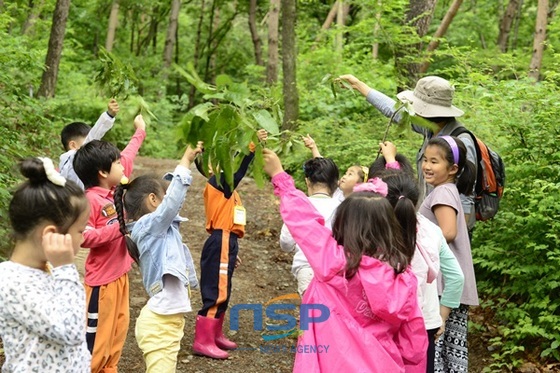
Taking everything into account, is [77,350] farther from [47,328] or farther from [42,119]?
[42,119]

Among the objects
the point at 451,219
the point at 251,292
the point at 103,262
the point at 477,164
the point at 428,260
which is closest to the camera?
the point at 428,260

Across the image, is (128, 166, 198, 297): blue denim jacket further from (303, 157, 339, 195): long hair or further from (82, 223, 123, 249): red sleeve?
(303, 157, 339, 195): long hair

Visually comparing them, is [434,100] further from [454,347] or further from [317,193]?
[454,347]

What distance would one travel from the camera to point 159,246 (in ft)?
13.7

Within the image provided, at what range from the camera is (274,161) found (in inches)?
125

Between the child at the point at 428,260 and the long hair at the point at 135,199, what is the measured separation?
4.59 feet

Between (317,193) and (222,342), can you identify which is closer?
(317,193)

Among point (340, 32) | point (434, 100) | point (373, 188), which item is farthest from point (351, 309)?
point (340, 32)

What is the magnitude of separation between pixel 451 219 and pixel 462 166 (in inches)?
15.4

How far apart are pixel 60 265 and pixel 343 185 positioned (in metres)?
2.90

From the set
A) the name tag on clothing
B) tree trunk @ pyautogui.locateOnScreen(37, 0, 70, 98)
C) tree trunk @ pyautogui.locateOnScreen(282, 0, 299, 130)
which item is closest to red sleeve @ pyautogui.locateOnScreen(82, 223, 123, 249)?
the name tag on clothing

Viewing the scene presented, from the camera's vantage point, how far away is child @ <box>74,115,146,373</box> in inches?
171

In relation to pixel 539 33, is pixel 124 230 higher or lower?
lower

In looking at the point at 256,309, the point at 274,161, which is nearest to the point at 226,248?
the point at 256,309
